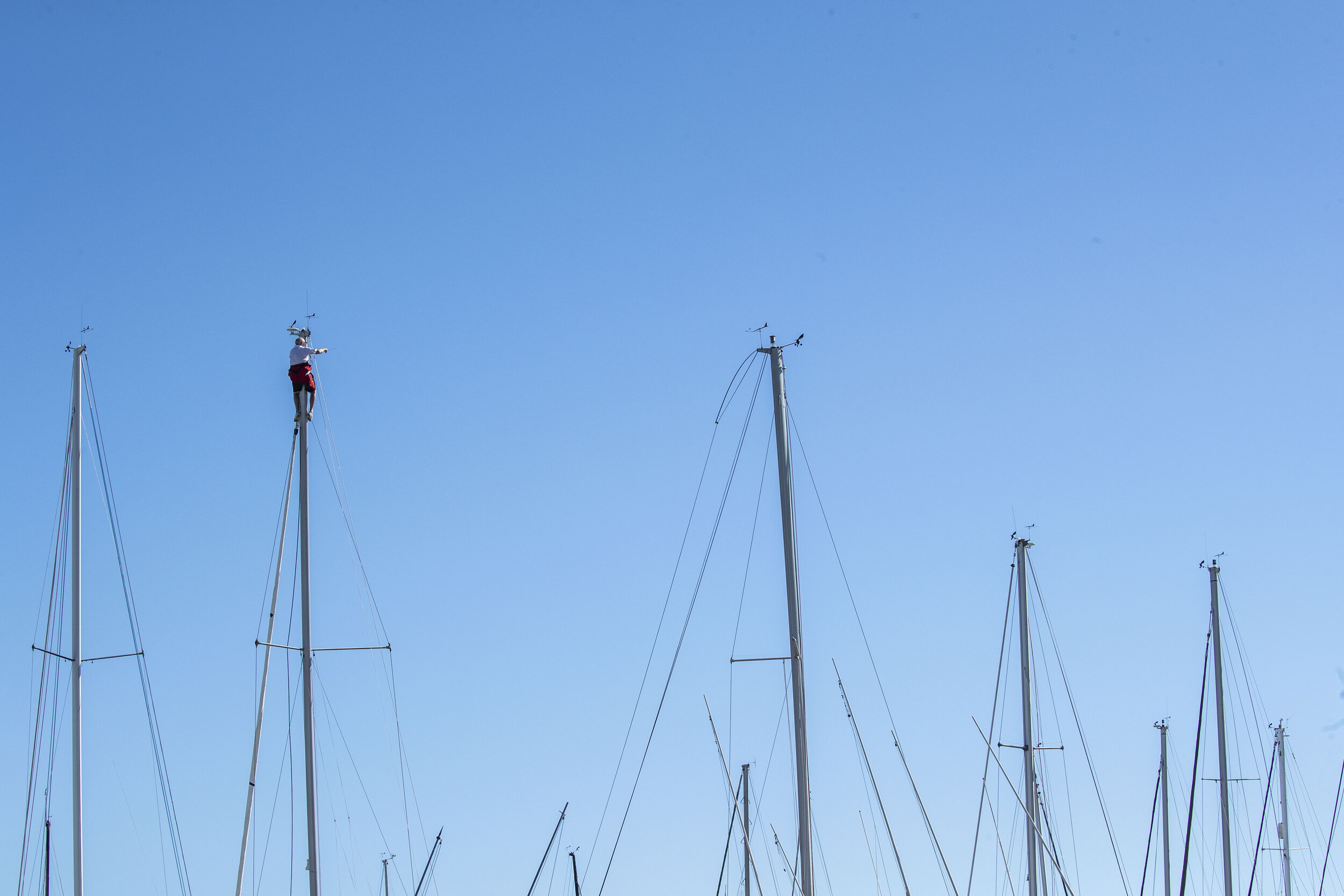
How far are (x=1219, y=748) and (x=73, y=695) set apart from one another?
28744 mm

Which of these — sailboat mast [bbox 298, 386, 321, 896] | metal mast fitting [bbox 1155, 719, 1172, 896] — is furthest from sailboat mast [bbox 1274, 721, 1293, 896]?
sailboat mast [bbox 298, 386, 321, 896]

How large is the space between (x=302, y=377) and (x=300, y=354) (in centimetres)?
51

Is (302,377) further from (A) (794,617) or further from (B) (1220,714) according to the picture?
(B) (1220,714)

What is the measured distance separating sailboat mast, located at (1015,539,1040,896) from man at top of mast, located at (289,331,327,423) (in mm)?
20144

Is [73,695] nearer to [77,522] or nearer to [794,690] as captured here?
[77,522]

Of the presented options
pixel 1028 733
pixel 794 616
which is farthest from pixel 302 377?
pixel 1028 733

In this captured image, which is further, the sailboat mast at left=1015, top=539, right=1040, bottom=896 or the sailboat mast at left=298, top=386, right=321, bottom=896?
the sailboat mast at left=1015, top=539, right=1040, bottom=896

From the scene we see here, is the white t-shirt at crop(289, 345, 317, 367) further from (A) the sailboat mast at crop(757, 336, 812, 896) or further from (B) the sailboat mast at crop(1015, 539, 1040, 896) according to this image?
(B) the sailboat mast at crop(1015, 539, 1040, 896)

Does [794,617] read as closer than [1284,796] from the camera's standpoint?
Yes

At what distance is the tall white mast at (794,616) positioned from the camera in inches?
1149

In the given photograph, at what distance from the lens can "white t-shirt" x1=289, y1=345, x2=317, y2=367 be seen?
31219 millimetres

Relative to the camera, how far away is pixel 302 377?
31016 millimetres

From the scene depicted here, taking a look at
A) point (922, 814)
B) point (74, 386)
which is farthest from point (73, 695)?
point (922, 814)

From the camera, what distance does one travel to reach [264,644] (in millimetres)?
30016
